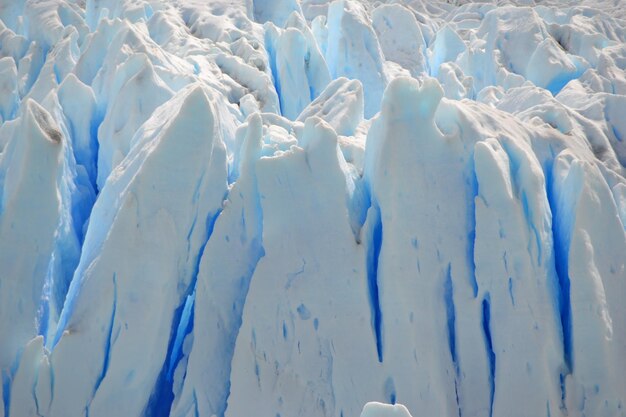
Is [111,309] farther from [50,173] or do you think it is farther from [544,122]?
[544,122]

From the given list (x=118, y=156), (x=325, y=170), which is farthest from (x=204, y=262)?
(x=118, y=156)

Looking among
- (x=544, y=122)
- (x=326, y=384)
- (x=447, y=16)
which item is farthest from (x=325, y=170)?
(x=447, y=16)

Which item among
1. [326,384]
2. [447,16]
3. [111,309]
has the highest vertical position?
[111,309]

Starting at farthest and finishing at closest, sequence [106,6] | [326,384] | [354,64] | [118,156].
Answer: [106,6]
[354,64]
[118,156]
[326,384]

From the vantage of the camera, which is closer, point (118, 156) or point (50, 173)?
point (50, 173)

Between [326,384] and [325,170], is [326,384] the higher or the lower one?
the lower one

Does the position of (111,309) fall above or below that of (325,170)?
below

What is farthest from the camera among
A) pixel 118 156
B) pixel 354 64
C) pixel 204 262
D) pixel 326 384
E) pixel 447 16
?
pixel 447 16

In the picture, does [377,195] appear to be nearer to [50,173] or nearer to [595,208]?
[595,208]

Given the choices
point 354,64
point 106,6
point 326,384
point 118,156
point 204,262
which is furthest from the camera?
point 106,6
